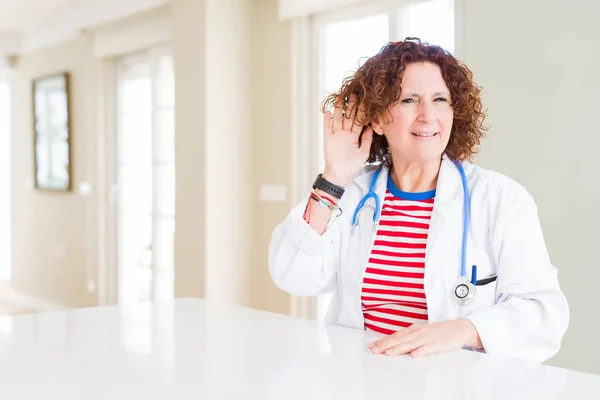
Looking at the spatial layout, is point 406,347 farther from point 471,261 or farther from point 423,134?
point 423,134

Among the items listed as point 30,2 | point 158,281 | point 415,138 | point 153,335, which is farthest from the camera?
point 30,2

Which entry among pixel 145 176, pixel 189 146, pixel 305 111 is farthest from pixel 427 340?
pixel 145 176

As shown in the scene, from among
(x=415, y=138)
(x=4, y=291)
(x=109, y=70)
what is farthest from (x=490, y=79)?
(x=4, y=291)

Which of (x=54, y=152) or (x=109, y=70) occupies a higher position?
(x=109, y=70)

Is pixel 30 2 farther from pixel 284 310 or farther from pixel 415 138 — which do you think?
pixel 415 138

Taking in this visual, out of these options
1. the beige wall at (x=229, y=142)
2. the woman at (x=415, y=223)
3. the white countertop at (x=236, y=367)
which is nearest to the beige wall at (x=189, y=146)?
the beige wall at (x=229, y=142)

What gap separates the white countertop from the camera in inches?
37.2

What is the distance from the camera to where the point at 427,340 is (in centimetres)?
117

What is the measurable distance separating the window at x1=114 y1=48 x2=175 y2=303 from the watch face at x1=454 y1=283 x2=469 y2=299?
11.4ft

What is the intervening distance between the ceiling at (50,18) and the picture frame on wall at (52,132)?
1.27ft

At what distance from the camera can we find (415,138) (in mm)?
1607

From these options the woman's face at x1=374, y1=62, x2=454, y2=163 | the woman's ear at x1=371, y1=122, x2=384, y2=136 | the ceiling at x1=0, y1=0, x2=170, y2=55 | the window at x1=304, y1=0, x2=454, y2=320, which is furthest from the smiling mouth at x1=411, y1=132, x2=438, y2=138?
the ceiling at x1=0, y1=0, x2=170, y2=55

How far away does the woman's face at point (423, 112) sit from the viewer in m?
1.59

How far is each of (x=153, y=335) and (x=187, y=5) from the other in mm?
3148
